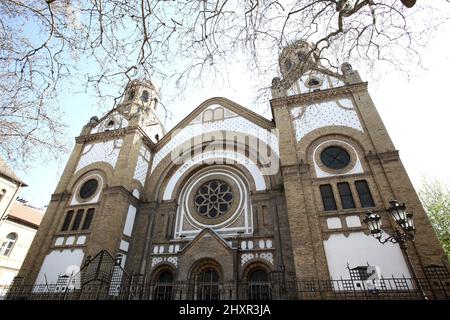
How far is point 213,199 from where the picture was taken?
52.7 feet

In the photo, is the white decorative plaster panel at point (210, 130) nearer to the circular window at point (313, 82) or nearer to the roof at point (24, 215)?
the circular window at point (313, 82)

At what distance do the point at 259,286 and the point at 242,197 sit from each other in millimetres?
5101

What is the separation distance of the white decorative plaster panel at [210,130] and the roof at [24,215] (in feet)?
56.6

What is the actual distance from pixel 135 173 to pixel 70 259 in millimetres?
6025

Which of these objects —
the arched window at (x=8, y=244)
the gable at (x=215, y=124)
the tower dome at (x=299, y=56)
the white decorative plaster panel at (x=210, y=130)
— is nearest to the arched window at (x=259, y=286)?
the white decorative plaster panel at (x=210, y=130)

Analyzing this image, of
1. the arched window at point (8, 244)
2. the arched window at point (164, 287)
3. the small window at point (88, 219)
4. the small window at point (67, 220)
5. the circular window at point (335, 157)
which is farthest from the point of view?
the arched window at point (8, 244)

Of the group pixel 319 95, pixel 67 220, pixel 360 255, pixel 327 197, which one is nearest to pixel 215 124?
pixel 319 95

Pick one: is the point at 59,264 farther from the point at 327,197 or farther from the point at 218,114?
the point at 327,197

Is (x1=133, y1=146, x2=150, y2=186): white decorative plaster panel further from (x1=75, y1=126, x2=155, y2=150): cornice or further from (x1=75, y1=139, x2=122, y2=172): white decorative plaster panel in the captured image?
(x1=75, y1=139, x2=122, y2=172): white decorative plaster panel

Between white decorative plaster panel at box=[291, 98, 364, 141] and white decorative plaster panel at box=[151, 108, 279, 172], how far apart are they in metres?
2.48

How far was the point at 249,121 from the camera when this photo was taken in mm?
17547

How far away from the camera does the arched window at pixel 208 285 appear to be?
487 inches

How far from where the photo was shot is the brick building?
1032 centimetres
